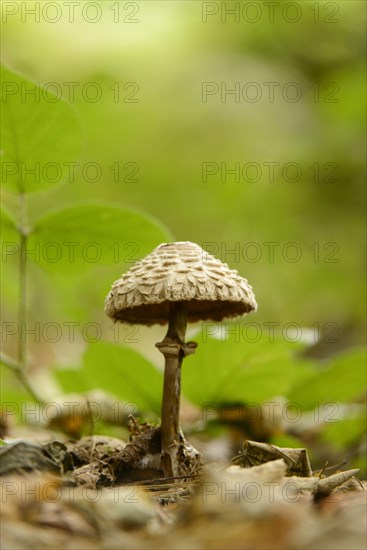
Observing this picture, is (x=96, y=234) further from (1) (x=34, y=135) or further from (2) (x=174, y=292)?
(2) (x=174, y=292)

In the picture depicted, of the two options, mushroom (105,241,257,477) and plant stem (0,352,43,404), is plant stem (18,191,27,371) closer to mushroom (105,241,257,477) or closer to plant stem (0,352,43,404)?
plant stem (0,352,43,404)

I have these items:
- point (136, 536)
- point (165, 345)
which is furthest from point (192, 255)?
point (136, 536)

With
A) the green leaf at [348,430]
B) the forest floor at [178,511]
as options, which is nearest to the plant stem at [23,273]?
the forest floor at [178,511]

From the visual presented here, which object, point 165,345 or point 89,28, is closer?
point 165,345

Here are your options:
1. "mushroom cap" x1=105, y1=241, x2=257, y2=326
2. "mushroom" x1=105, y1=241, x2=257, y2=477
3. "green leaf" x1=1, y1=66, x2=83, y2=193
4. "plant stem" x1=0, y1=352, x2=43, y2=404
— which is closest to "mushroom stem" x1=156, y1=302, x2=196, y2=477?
"mushroom" x1=105, y1=241, x2=257, y2=477

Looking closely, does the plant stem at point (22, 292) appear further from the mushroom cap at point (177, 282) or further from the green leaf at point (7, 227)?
the mushroom cap at point (177, 282)

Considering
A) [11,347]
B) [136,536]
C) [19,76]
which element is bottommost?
[11,347]

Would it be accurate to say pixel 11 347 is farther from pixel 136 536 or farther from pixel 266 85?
pixel 136 536
